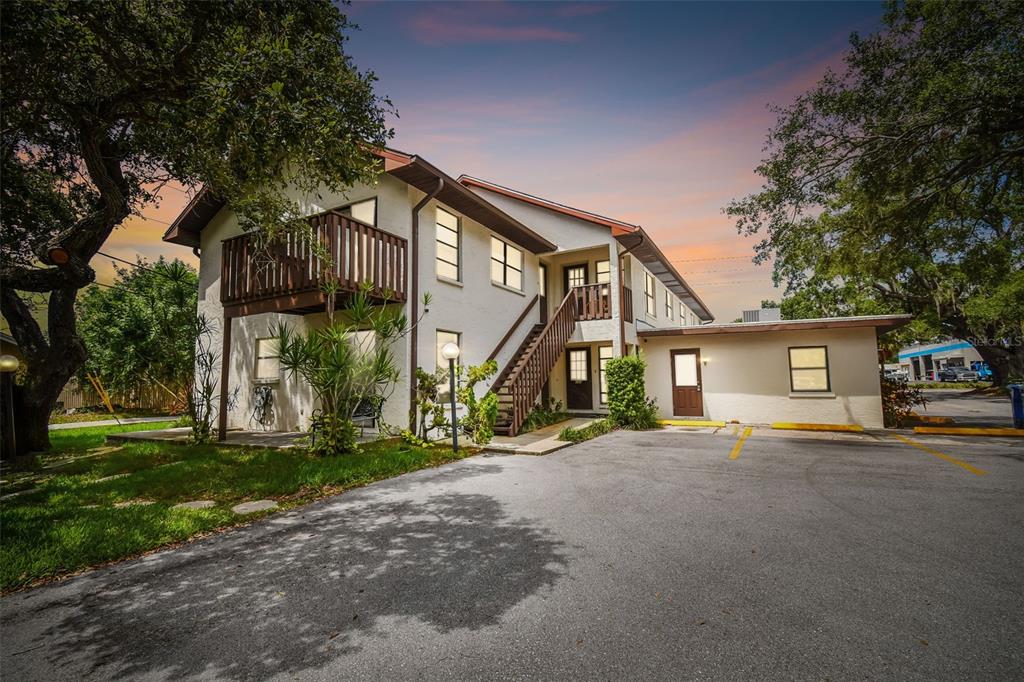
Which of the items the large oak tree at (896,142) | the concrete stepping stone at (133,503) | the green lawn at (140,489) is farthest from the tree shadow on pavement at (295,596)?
the large oak tree at (896,142)

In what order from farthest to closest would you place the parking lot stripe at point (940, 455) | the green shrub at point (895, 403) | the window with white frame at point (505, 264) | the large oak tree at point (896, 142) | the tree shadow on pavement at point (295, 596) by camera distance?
the window with white frame at point (505, 264), the green shrub at point (895, 403), the large oak tree at point (896, 142), the parking lot stripe at point (940, 455), the tree shadow on pavement at point (295, 596)

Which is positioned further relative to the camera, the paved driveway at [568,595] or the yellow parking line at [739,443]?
the yellow parking line at [739,443]

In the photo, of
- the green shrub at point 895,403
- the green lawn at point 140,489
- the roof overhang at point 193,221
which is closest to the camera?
the green lawn at point 140,489

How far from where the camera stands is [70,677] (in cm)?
221

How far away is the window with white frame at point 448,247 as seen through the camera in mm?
10922

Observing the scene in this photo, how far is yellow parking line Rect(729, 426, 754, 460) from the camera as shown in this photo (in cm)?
815

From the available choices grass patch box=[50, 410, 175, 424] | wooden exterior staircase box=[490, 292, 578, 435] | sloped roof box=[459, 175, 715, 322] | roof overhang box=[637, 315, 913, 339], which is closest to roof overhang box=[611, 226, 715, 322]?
sloped roof box=[459, 175, 715, 322]

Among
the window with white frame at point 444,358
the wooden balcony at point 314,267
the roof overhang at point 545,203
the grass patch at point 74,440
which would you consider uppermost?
the roof overhang at point 545,203

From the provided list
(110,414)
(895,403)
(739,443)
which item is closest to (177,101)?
(739,443)

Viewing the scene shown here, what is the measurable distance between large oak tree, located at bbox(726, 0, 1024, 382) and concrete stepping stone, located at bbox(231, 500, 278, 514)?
438 inches

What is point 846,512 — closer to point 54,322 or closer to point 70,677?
point 70,677

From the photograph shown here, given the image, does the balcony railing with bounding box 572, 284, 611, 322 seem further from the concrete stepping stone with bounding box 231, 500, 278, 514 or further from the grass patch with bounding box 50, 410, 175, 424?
the grass patch with bounding box 50, 410, 175, 424

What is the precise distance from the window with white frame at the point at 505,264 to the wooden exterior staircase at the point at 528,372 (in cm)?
191

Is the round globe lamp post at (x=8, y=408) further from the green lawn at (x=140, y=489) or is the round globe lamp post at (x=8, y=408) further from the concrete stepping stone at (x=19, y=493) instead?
the concrete stepping stone at (x=19, y=493)
